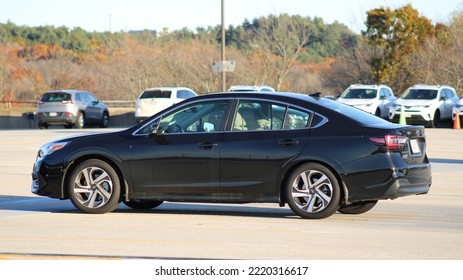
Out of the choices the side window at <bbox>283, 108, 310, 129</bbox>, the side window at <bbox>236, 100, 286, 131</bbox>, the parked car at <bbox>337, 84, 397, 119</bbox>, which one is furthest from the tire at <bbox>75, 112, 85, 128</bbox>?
the side window at <bbox>283, 108, 310, 129</bbox>

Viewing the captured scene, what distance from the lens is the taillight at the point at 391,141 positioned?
1147cm

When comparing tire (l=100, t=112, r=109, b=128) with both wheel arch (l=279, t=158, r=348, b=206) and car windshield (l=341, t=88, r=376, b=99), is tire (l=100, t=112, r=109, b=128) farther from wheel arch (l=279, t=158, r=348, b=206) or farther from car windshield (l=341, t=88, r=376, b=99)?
wheel arch (l=279, t=158, r=348, b=206)

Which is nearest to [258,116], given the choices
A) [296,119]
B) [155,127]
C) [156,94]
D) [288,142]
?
[296,119]

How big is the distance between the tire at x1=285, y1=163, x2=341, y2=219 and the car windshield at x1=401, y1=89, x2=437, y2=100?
29.0 metres

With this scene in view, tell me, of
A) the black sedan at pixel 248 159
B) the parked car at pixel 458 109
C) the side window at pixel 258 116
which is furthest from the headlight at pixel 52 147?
the parked car at pixel 458 109

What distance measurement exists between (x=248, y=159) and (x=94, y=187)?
1962 millimetres

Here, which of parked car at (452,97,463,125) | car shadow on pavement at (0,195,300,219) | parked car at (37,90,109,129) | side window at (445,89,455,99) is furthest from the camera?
side window at (445,89,455,99)

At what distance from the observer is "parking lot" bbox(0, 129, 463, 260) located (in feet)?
30.3

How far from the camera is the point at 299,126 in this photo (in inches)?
471

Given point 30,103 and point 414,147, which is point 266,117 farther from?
point 30,103

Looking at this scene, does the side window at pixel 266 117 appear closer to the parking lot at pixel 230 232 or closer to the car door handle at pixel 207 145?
the car door handle at pixel 207 145

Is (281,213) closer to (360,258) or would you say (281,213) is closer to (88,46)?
(360,258)

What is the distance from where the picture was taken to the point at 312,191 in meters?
11.6

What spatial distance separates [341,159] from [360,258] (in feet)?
9.16
